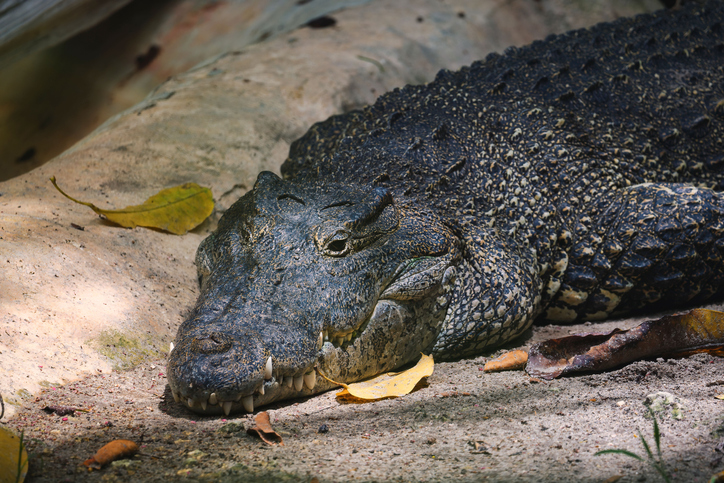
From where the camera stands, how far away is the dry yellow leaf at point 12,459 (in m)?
1.75

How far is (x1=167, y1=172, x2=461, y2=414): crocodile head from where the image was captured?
2.41 meters

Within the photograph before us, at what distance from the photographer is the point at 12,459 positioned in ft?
5.93

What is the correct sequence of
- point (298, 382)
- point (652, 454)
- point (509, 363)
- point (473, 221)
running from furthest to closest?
point (473, 221) → point (509, 363) → point (298, 382) → point (652, 454)

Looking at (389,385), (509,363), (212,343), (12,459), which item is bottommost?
(509,363)

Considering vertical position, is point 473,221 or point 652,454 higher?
point 652,454

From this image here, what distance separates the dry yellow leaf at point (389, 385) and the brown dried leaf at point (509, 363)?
0.33 metres

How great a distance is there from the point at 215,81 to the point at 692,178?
4429mm

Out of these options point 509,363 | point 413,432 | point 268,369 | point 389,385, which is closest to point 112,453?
point 268,369

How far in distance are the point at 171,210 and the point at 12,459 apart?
2.49 metres

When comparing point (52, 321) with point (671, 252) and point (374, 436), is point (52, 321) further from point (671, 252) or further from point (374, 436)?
point (671, 252)

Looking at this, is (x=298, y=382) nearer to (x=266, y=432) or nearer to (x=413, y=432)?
(x=266, y=432)

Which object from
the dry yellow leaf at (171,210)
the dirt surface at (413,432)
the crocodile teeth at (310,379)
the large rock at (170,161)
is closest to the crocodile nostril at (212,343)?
the dirt surface at (413,432)

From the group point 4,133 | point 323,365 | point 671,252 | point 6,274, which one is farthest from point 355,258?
point 4,133

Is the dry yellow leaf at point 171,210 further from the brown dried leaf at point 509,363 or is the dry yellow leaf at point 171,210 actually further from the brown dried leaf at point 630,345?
the brown dried leaf at point 630,345
